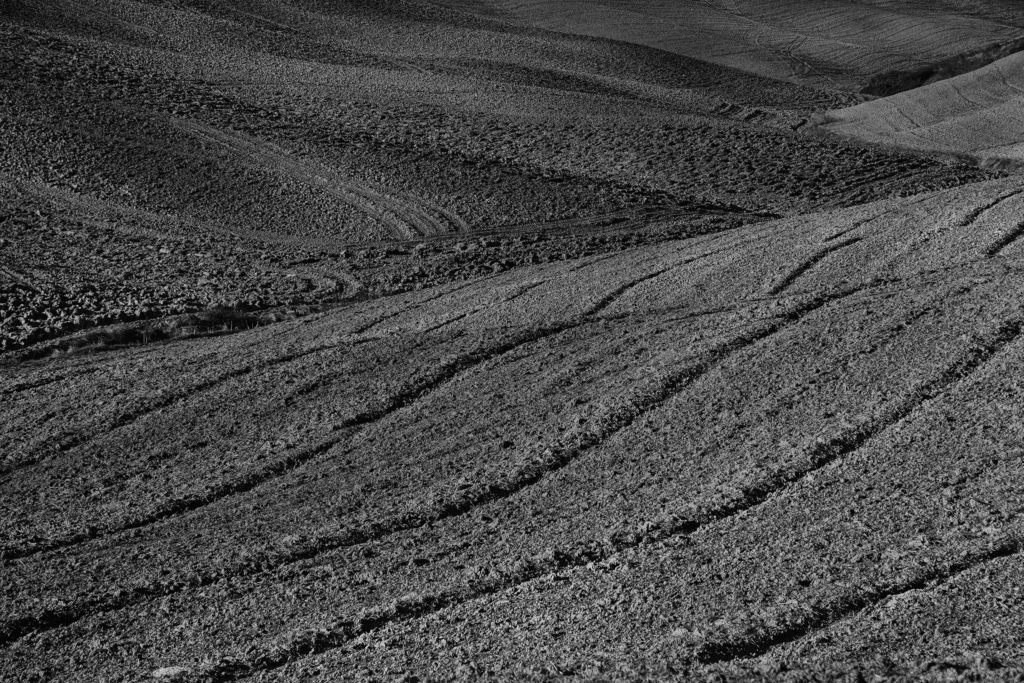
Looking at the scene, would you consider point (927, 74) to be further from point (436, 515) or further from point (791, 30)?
point (436, 515)

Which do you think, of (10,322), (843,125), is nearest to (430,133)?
(843,125)

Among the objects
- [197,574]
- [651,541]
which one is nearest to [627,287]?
→ [651,541]

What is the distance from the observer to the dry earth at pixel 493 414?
878 cm

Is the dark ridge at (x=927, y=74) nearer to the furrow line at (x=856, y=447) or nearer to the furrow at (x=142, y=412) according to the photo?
the furrow line at (x=856, y=447)

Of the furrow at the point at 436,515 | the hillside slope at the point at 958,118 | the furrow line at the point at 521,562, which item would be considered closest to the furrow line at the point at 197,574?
the furrow at the point at 436,515

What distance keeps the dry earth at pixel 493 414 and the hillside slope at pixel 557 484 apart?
0.05 m

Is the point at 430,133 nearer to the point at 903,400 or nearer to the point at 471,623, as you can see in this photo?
the point at 903,400

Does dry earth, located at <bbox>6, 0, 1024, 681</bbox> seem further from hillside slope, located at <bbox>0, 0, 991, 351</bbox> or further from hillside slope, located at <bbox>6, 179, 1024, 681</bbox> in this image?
hillside slope, located at <bbox>0, 0, 991, 351</bbox>

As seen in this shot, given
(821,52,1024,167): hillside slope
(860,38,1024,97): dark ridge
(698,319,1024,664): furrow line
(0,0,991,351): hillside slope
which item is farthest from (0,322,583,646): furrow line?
(860,38,1024,97): dark ridge

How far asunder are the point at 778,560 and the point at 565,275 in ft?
42.7

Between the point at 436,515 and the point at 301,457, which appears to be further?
the point at 301,457

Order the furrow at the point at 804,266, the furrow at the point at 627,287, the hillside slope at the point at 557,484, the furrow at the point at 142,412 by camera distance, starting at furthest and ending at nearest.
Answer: the furrow at the point at 627,287 < the furrow at the point at 804,266 < the furrow at the point at 142,412 < the hillside slope at the point at 557,484

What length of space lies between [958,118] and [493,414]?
104ft

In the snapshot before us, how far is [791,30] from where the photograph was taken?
73.9m
